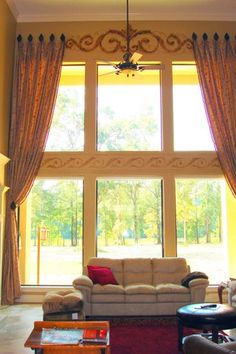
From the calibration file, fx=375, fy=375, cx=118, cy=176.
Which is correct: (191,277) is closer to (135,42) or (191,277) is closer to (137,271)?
(137,271)

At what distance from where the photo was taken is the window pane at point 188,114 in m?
7.84

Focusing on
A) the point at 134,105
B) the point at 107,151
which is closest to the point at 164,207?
the point at 107,151

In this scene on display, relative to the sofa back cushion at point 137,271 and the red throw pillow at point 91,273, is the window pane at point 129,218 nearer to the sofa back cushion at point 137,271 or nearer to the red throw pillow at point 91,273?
the sofa back cushion at point 137,271

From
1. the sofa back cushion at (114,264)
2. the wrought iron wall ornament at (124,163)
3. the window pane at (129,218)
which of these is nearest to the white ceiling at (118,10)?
the wrought iron wall ornament at (124,163)

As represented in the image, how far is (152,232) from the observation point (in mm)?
7652

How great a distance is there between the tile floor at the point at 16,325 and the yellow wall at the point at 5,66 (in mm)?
2923

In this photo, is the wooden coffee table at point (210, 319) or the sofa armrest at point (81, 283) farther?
the sofa armrest at point (81, 283)

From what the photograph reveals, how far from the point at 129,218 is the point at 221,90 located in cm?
323

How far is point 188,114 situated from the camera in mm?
7980

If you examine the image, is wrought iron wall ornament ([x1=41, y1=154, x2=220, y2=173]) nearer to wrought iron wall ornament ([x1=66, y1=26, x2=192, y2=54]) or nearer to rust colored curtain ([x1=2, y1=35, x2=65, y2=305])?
rust colored curtain ([x1=2, y1=35, x2=65, y2=305])

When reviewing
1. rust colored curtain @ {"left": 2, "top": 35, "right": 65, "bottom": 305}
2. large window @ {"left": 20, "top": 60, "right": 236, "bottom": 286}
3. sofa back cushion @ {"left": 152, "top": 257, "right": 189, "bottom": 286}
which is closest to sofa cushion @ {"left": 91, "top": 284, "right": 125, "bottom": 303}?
sofa back cushion @ {"left": 152, "top": 257, "right": 189, "bottom": 286}

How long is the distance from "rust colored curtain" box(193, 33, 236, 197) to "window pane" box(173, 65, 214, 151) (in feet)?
0.88

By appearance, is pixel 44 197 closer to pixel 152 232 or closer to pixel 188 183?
pixel 152 232

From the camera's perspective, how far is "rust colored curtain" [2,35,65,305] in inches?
282
